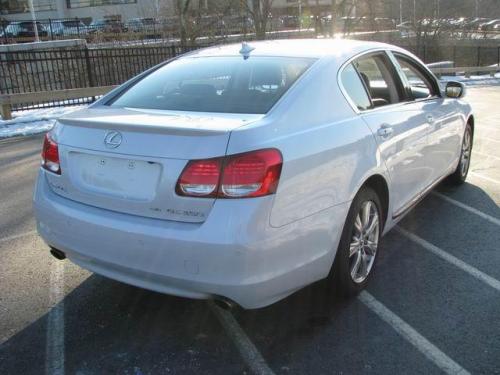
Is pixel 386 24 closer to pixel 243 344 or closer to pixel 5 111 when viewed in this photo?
pixel 5 111

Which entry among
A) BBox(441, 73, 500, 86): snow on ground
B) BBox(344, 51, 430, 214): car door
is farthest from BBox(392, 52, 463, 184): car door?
BBox(441, 73, 500, 86): snow on ground

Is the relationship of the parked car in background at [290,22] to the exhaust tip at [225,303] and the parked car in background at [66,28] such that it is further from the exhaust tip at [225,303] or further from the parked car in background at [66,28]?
the exhaust tip at [225,303]

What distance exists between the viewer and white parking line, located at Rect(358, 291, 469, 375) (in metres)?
2.78

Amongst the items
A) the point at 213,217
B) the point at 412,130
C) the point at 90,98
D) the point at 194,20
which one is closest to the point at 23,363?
the point at 213,217

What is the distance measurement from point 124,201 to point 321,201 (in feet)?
3.49

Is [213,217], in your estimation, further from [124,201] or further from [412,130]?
[412,130]

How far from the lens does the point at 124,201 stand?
2.84 m

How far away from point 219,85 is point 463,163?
3513 millimetres

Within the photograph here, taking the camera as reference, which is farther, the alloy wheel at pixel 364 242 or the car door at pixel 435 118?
the car door at pixel 435 118

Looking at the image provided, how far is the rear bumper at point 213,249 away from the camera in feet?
8.46

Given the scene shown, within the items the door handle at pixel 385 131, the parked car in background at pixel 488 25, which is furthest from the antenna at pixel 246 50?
the parked car in background at pixel 488 25

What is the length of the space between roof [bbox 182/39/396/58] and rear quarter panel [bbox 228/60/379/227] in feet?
→ 0.80

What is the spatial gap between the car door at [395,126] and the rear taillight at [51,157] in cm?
193

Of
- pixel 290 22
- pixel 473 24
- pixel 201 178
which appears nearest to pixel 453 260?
pixel 201 178
